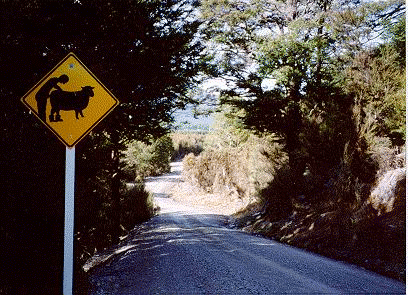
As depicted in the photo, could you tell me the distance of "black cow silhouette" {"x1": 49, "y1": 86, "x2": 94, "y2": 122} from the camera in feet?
12.5

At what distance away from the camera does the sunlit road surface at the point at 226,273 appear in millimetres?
5508

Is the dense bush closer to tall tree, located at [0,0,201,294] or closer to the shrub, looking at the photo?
the shrub

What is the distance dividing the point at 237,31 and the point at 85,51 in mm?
9754

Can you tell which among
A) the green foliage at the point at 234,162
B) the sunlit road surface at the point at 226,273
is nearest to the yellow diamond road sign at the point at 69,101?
the sunlit road surface at the point at 226,273

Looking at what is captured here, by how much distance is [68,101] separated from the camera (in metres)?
3.86

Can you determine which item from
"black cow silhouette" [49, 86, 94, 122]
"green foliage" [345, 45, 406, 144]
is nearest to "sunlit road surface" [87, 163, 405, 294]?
"black cow silhouette" [49, 86, 94, 122]

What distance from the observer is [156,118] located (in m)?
10.0

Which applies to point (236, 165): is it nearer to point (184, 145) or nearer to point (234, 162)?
point (234, 162)

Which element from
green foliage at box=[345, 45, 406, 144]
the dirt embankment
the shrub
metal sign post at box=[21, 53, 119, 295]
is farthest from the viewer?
the shrub

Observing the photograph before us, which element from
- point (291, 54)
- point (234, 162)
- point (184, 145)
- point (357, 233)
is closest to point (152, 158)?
point (234, 162)

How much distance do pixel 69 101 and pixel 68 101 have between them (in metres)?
0.01

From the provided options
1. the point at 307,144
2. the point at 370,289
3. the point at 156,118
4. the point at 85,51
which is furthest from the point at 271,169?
the point at 85,51

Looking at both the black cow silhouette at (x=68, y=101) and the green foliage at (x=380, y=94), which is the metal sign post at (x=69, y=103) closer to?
the black cow silhouette at (x=68, y=101)

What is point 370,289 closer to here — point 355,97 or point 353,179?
point 353,179
